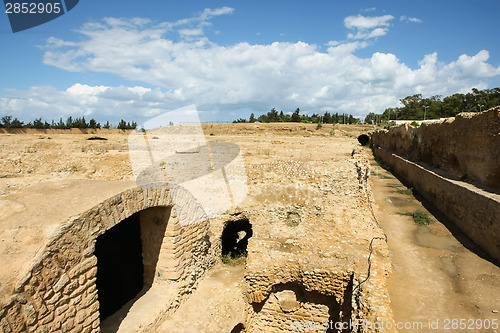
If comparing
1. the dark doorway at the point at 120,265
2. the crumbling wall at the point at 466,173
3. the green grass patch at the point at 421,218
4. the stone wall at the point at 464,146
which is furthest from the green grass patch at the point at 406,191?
the dark doorway at the point at 120,265

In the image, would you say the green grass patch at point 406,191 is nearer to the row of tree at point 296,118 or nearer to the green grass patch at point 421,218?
the green grass patch at point 421,218

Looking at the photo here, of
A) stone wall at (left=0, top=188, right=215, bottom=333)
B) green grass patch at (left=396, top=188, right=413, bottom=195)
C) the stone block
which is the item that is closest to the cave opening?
green grass patch at (left=396, top=188, right=413, bottom=195)

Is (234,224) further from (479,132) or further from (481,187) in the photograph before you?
(479,132)

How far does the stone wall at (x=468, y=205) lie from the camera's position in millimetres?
7270

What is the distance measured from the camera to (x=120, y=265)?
21.7 feet

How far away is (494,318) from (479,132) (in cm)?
700

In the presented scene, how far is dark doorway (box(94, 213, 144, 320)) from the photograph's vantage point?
6.13 meters

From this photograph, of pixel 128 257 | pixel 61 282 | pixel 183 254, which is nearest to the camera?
pixel 61 282

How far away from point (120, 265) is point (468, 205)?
995cm

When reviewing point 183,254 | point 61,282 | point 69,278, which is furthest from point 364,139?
point 61,282

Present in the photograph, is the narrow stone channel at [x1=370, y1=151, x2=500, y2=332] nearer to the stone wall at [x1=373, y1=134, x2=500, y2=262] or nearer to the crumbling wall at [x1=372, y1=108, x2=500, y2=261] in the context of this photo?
the stone wall at [x1=373, y1=134, x2=500, y2=262]

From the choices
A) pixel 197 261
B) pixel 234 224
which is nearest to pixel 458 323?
pixel 197 261

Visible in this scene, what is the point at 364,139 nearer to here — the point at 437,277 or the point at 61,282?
the point at 437,277

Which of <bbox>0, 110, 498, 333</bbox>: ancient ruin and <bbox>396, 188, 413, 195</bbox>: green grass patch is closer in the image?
<bbox>0, 110, 498, 333</bbox>: ancient ruin
